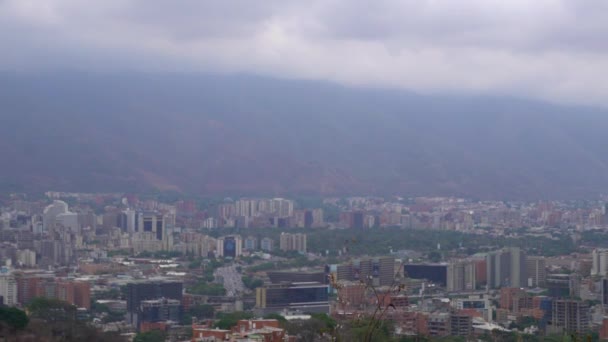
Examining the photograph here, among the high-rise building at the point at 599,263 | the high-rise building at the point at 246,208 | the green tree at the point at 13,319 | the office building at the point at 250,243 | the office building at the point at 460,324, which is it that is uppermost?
the green tree at the point at 13,319

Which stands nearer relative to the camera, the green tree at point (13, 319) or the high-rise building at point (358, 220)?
the green tree at point (13, 319)

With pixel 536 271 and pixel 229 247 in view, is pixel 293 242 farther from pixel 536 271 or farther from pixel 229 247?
pixel 536 271

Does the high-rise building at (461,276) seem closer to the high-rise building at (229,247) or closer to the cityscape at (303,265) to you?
the cityscape at (303,265)

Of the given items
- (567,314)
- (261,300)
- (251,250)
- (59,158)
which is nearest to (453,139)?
(59,158)

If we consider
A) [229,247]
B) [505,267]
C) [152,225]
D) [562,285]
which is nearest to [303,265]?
[505,267]

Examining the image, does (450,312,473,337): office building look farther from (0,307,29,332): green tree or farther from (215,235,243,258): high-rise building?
(215,235,243,258): high-rise building

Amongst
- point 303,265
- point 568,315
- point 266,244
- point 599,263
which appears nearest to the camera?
point 568,315

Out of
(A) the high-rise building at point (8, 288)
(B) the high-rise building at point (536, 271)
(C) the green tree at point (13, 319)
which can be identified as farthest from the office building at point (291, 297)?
(C) the green tree at point (13, 319)
